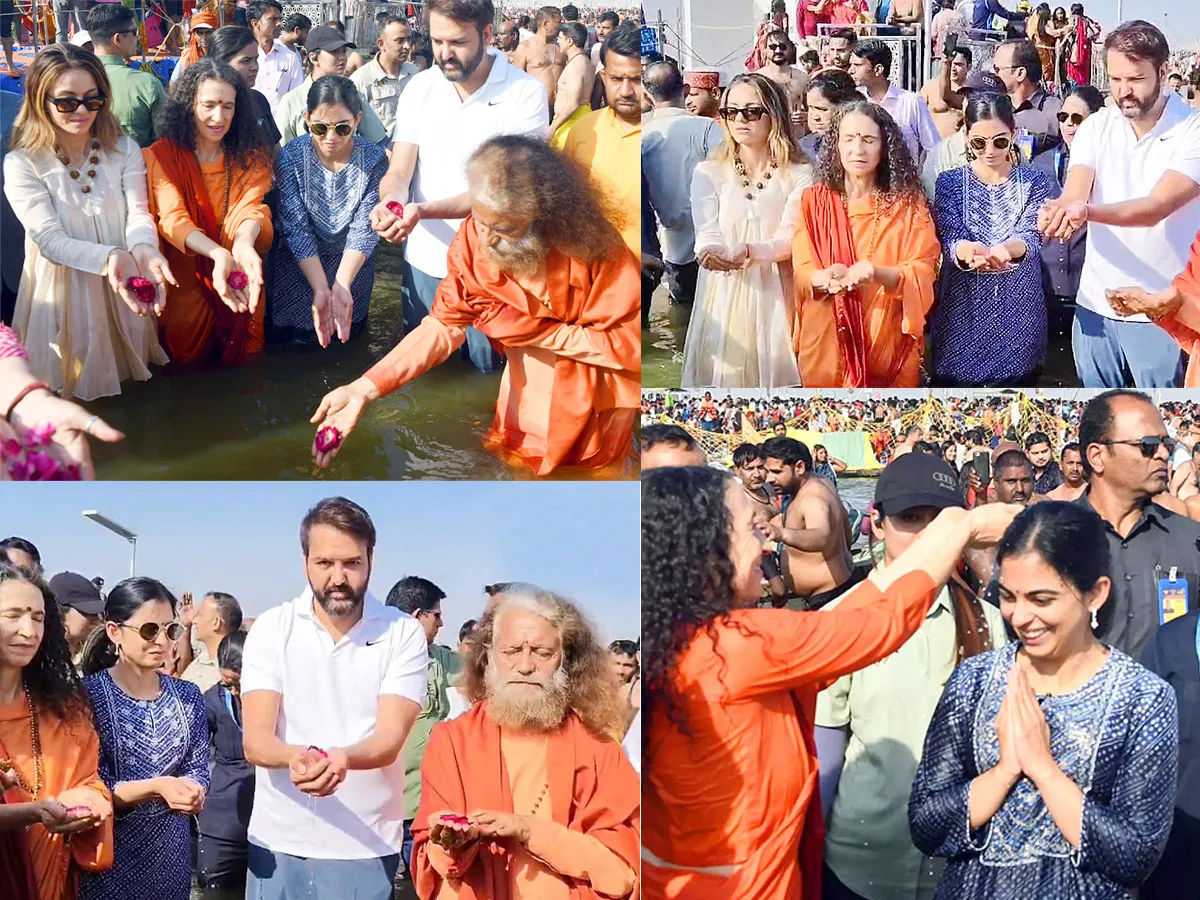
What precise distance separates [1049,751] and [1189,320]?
4.96ft

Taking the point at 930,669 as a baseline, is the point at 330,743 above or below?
below

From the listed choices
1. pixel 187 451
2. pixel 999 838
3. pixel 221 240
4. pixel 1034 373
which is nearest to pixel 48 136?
pixel 221 240

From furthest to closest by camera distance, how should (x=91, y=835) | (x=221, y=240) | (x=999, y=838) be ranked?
(x=221, y=240) → (x=91, y=835) → (x=999, y=838)

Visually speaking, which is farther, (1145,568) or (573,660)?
(573,660)

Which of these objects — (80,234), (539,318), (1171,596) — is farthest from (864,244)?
(80,234)

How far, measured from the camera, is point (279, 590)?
4.08 meters

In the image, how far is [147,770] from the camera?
4.00 metres

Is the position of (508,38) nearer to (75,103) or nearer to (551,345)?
(551,345)

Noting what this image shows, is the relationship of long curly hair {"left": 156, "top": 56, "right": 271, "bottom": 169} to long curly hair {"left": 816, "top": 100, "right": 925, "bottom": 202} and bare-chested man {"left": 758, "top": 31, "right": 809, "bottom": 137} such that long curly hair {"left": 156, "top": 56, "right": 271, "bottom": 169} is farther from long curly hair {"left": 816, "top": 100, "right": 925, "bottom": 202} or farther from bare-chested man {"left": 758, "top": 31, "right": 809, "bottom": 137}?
long curly hair {"left": 816, "top": 100, "right": 925, "bottom": 202}

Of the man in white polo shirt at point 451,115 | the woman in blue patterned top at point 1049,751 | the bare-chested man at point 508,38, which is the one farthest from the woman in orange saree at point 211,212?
the woman in blue patterned top at point 1049,751

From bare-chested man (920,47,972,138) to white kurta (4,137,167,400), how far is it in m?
2.58

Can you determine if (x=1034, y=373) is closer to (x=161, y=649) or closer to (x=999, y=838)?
(x=999, y=838)

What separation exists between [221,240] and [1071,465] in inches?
111

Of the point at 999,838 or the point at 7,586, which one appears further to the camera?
the point at 7,586
